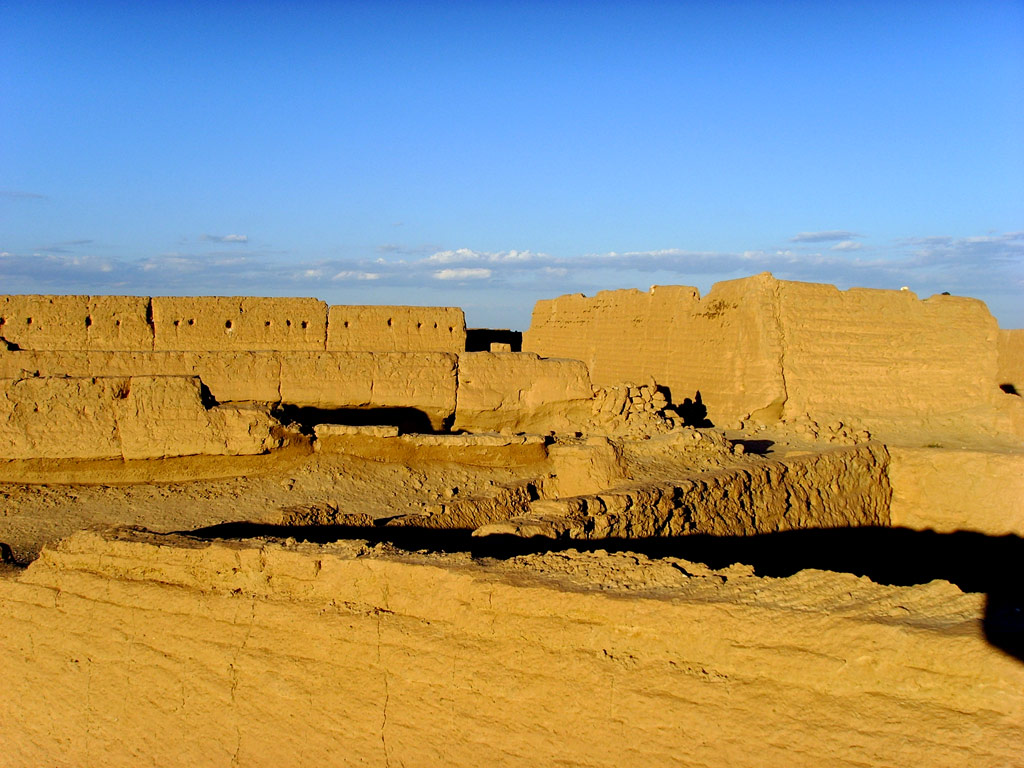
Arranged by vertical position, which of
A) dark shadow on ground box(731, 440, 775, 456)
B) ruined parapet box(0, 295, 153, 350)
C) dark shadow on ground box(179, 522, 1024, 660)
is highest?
ruined parapet box(0, 295, 153, 350)

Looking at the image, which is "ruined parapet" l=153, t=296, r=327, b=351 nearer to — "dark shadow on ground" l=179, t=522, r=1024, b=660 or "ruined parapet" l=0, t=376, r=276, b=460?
"ruined parapet" l=0, t=376, r=276, b=460

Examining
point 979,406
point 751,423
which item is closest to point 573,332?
point 751,423

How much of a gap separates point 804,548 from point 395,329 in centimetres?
549

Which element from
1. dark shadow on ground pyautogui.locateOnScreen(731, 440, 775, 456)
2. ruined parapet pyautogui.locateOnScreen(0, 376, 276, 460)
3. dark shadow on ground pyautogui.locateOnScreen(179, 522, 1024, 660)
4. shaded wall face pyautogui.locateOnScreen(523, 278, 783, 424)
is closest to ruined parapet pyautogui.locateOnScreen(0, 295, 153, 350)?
ruined parapet pyautogui.locateOnScreen(0, 376, 276, 460)

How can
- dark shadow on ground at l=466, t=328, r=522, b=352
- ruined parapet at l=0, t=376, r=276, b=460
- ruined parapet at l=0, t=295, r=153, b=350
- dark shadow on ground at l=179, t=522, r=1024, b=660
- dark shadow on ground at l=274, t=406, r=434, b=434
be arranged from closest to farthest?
dark shadow on ground at l=179, t=522, r=1024, b=660
ruined parapet at l=0, t=376, r=276, b=460
dark shadow on ground at l=274, t=406, r=434, b=434
ruined parapet at l=0, t=295, r=153, b=350
dark shadow on ground at l=466, t=328, r=522, b=352

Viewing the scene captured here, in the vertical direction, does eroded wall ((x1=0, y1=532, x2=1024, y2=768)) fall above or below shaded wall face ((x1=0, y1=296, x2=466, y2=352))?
A: below

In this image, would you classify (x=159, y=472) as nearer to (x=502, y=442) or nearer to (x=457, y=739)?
(x=502, y=442)

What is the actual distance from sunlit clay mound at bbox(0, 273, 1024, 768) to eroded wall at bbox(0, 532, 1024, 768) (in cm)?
1

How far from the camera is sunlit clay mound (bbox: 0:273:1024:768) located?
117 inches

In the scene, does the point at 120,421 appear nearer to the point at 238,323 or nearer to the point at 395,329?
the point at 238,323

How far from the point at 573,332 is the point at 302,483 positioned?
19.8 feet

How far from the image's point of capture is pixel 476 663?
338 cm

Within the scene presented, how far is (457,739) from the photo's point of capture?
11.0ft

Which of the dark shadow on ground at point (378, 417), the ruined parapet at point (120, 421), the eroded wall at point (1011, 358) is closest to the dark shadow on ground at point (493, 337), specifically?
the dark shadow on ground at point (378, 417)
